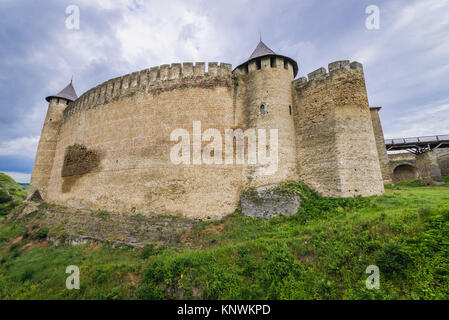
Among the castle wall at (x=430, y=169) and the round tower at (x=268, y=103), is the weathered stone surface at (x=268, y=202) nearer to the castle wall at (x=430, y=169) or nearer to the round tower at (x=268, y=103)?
the round tower at (x=268, y=103)

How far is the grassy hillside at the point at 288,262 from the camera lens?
4.41 metres

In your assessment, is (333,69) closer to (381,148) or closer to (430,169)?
(381,148)

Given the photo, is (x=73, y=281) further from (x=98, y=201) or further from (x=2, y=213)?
(x=2, y=213)

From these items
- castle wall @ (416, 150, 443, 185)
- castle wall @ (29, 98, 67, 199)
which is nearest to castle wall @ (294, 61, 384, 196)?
castle wall @ (416, 150, 443, 185)

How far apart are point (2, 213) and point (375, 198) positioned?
34.2m

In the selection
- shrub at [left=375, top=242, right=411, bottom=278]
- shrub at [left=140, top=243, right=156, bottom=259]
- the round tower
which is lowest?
shrub at [left=140, top=243, right=156, bottom=259]

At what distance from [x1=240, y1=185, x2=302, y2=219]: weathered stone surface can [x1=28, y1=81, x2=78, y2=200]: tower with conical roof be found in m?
20.2

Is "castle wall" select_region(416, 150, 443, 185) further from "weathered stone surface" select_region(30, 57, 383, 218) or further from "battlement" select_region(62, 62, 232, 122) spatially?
"battlement" select_region(62, 62, 232, 122)

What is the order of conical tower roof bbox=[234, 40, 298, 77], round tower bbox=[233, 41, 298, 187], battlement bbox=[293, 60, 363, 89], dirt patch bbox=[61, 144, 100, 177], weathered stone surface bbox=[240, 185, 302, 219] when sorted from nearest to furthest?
weathered stone surface bbox=[240, 185, 302, 219] < battlement bbox=[293, 60, 363, 89] < round tower bbox=[233, 41, 298, 187] < conical tower roof bbox=[234, 40, 298, 77] < dirt patch bbox=[61, 144, 100, 177]

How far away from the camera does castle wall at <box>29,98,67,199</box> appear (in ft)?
61.0

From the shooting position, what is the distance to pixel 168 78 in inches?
521

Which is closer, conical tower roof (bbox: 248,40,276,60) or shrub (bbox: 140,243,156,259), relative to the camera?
shrub (bbox: 140,243,156,259)

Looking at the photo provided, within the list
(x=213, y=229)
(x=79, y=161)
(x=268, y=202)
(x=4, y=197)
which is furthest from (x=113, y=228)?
(x=4, y=197)
